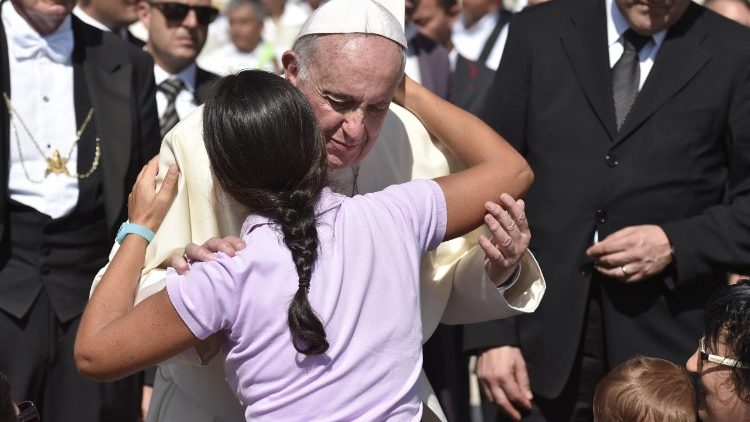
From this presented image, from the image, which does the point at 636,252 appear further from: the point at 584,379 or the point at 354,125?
the point at 354,125

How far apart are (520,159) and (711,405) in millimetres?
806

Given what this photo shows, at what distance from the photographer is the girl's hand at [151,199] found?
3.14 meters

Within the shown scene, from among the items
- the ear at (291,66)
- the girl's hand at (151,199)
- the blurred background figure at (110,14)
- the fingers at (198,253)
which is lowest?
the fingers at (198,253)

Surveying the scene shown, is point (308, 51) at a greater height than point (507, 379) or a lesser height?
greater

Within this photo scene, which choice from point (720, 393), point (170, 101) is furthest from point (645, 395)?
point (170, 101)

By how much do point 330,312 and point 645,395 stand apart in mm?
1069

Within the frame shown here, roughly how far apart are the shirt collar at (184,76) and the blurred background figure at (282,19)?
5.30 meters

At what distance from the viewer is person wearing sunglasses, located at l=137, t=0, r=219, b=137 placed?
636 centimetres

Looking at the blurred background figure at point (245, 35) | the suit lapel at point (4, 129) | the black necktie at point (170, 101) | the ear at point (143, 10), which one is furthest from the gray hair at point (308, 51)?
the blurred background figure at point (245, 35)

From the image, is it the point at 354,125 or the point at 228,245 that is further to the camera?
the point at 354,125

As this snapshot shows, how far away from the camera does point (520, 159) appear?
3455 millimetres

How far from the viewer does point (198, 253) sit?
2.85 meters

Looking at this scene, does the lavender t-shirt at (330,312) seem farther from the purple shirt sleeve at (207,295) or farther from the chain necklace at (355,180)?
the chain necklace at (355,180)

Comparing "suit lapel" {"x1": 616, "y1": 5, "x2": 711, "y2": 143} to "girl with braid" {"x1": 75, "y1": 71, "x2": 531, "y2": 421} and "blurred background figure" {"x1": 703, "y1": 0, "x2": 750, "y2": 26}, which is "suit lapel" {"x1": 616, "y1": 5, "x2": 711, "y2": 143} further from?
"blurred background figure" {"x1": 703, "y1": 0, "x2": 750, "y2": 26}
